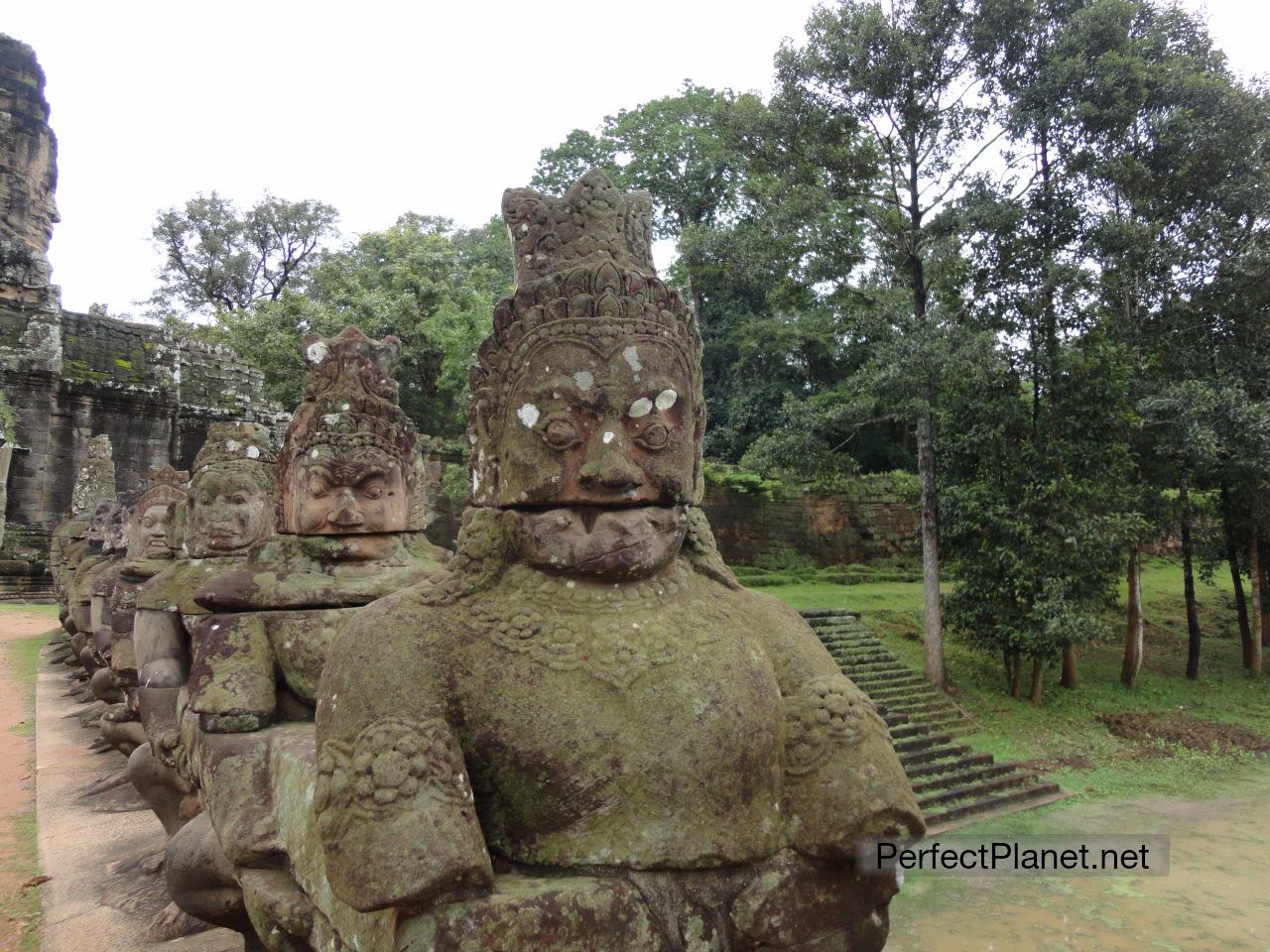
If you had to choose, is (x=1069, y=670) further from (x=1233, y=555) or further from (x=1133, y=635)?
(x=1233, y=555)

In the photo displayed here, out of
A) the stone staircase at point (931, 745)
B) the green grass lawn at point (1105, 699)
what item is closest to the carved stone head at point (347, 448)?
the stone staircase at point (931, 745)

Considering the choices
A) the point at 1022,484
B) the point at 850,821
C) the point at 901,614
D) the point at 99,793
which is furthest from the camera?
the point at 901,614

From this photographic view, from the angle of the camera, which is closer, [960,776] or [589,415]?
[589,415]

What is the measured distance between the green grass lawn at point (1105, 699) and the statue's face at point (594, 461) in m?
9.71

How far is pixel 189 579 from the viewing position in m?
4.33

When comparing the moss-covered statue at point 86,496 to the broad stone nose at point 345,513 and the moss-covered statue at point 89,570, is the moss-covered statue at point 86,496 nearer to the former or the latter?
the moss-covered statue at point 89,570

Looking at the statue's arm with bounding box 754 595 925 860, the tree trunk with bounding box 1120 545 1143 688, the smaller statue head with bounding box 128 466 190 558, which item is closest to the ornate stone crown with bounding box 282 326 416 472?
the statue's arm with bounding box 754 595 925 860

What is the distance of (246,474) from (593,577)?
301 centimetres

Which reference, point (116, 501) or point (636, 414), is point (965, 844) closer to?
point (636, 414)

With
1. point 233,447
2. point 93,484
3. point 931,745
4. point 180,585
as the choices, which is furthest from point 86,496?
point 931,745

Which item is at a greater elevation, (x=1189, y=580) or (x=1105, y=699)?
(x=1189, y=580)

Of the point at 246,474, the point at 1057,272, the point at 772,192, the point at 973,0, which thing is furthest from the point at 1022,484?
the point at 246,474

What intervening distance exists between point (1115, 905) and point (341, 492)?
6770 millimetres

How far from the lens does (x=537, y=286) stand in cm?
228
